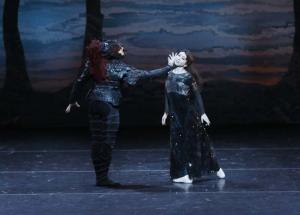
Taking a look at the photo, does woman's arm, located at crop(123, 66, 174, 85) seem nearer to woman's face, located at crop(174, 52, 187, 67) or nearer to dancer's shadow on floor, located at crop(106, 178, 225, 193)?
woman's face, located at crop(174, 52, 187, 67)

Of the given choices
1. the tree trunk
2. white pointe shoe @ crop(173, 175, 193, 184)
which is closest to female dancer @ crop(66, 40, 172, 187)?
white pointe shoe @ crop(173, 175, 193, 184)

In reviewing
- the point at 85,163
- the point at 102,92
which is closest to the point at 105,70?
→ the point at 102,92

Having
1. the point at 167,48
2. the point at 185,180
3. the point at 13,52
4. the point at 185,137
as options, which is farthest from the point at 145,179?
the point at 13,52

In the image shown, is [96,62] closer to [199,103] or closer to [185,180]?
[199,103]

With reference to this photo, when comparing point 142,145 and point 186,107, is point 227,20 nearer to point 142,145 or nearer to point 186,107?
point 142,145

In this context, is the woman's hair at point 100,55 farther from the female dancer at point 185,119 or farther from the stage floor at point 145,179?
the stage floor at point 145,179

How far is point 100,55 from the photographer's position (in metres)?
5.82

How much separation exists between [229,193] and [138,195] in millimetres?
793

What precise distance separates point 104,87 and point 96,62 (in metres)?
0.24

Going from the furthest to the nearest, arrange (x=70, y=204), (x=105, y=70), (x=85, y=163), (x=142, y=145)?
(x=142, y=145) < (x=85, y=163) < (x=105, y=70) < (x=70, y=204)

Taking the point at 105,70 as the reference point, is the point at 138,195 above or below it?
below

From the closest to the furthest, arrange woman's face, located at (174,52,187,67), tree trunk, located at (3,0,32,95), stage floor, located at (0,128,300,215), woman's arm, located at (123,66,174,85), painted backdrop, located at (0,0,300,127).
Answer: stage floor, located at (0,128,300,215) → woman's arm, located at (123,66,174,85) → woman's face, located at (174,52,187,67) → painted backdrop, located at (0,0,300,127) → tree trunk, located at (3,0,32,95)

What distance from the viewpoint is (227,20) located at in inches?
418

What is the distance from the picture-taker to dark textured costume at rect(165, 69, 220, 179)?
19.6 feet
